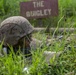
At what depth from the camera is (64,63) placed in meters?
3.71

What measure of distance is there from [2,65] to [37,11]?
3245 millimetres

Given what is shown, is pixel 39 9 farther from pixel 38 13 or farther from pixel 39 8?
pixel 38 13

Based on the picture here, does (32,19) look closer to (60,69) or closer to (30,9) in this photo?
(30,9)

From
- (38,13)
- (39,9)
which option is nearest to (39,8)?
(39,9)

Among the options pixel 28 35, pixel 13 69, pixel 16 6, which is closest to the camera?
pixel 13 69

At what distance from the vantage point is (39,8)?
684 cm

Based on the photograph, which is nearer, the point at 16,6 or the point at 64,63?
the point at 64,63

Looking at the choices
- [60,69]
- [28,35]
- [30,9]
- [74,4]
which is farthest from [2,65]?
[74,4]

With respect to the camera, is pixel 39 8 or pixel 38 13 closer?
pixel 39 8

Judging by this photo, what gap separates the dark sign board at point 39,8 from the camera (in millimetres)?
6826

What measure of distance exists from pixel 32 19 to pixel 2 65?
11.9 ft

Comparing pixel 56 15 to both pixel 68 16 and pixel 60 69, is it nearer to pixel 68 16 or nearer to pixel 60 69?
pixel 68 16

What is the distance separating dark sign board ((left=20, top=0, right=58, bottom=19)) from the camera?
22.4 feet

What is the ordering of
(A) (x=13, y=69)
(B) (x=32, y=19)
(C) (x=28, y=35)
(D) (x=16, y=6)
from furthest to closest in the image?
1. (D) (x=16, y=6)
2. (B) (x=32, y=19)
3. (C) (x=28, y=35)
4. (A) (x=13, y=69)
